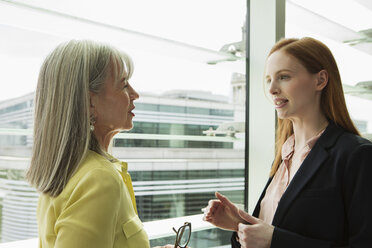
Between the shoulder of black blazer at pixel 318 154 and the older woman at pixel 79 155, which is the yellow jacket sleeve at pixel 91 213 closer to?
the older woman at pixel 79 155

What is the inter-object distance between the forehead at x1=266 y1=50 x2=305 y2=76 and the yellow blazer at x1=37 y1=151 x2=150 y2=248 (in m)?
0.87

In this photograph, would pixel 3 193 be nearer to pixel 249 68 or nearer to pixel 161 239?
pixel 161 239

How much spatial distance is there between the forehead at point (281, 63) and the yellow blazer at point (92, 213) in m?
0.87

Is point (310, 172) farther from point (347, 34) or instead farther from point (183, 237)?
point (347, 34)

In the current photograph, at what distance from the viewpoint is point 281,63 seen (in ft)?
5.01

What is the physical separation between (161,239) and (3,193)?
33.6 inches

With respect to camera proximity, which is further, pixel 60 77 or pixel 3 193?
pixel 3 193

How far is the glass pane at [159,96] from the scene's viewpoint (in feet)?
5.38

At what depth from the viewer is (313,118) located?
152 cm

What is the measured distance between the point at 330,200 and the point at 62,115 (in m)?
0.97

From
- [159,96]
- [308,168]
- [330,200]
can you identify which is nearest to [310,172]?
[308,168]

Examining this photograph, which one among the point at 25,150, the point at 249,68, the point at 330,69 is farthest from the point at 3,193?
the point at 249,68

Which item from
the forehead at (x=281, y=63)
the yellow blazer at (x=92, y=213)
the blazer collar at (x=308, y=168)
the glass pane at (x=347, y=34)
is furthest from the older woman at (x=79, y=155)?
the glass pane at (x=347, y=34)

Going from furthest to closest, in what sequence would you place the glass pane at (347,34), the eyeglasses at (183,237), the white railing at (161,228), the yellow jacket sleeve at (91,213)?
the glass pane at (347,34), the white railing at (161,228), the eyeglasses at (183,237), the yellow jacket sleeve at (91,213)
